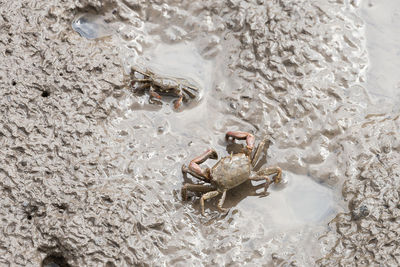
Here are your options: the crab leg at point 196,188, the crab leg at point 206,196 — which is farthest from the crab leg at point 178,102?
the crab leg at point 206,196

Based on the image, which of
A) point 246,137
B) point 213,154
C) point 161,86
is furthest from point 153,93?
point 246,137

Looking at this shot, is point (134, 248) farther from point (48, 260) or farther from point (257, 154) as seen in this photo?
point (257, 154)

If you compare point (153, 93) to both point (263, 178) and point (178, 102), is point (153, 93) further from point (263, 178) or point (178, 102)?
point (263, 178)

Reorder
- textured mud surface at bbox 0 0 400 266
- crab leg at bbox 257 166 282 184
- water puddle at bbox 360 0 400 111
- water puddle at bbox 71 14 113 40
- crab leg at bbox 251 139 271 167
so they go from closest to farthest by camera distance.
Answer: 1. textured mud surface at bbox 0 0 400 266
2. crab leg at bbox 257 166 282 184
3. crab leg at bbox 251 139 271 167
4. water puddle at bbox 360 0 400 111
5. water puddle at bbox 71 14 113 40

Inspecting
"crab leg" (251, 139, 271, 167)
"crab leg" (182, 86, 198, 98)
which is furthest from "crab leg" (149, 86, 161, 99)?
"crab leg" (251, 139, 271, 167)

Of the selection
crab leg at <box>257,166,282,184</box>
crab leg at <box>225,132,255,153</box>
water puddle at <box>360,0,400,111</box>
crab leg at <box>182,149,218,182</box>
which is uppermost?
water puddle at <box>360,0,400,111</box>

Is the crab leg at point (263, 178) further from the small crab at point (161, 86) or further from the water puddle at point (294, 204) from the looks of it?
the small crab at point (161, 86)

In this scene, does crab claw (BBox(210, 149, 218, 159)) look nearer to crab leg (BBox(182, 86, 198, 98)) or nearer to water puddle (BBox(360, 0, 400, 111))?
A: crab leg (BBox(182, 86, 198, 98))
